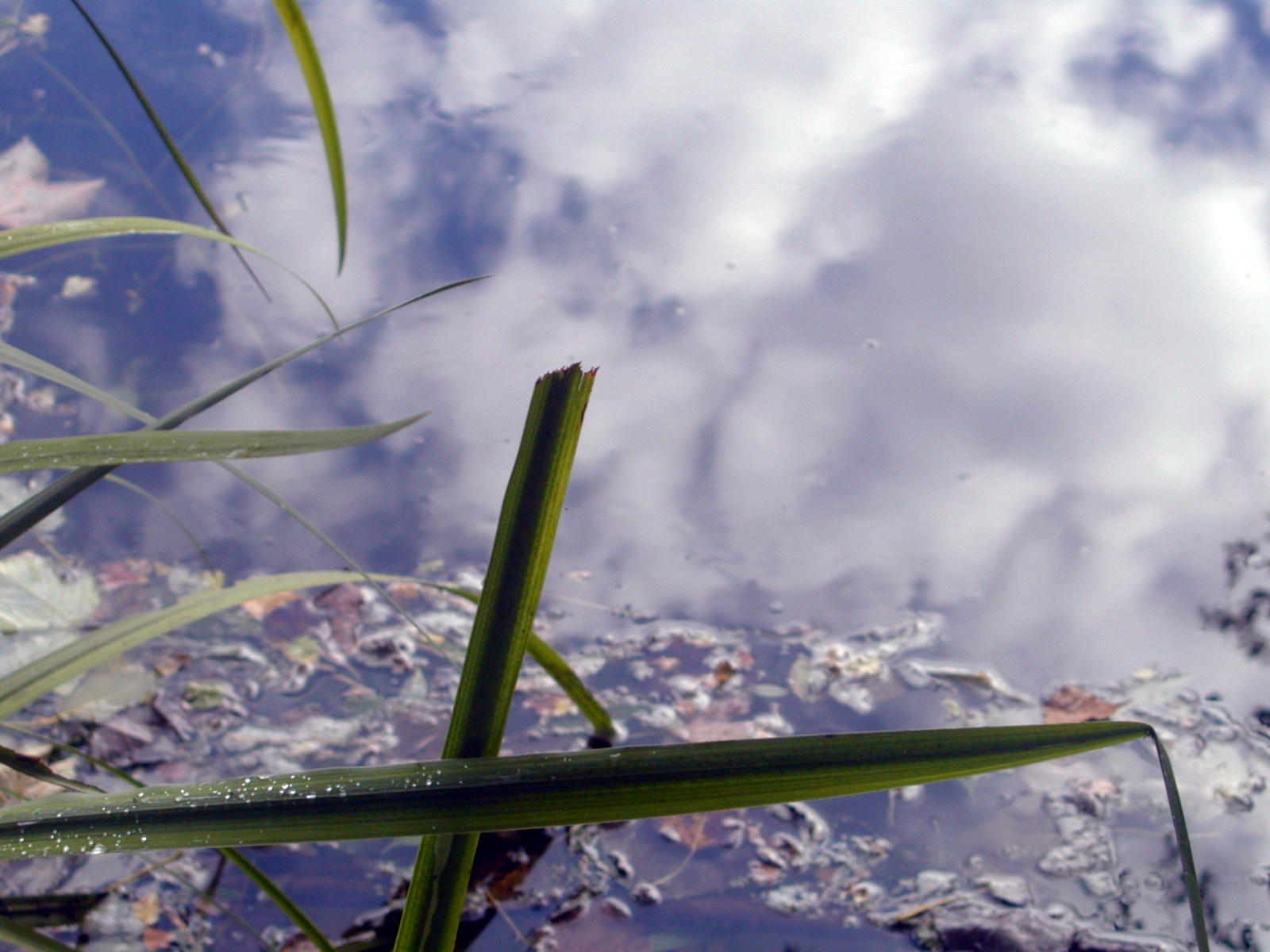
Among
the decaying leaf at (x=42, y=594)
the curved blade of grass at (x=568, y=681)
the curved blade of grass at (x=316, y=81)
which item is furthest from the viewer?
the decaying leaf at (x=42, y=594)

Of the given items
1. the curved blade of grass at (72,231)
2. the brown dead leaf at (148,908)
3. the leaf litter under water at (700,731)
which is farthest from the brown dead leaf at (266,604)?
the curved blade of grass at (72,231)

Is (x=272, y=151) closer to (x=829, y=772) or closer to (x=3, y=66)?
(x=3, y=66)

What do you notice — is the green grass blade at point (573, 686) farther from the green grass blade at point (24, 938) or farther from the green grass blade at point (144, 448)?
the green grass blade at point (24, 938)

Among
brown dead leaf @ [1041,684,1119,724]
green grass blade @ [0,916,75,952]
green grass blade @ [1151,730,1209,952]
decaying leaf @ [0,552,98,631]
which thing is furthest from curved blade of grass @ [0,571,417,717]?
brown dead leaf @ [1041,684,1119,724]

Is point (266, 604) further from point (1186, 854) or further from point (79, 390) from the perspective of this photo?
point (1186, 854)

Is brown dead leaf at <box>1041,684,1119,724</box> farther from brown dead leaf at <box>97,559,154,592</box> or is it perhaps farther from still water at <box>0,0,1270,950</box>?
brown dead leaf at <box>97,559,154,592</box>
